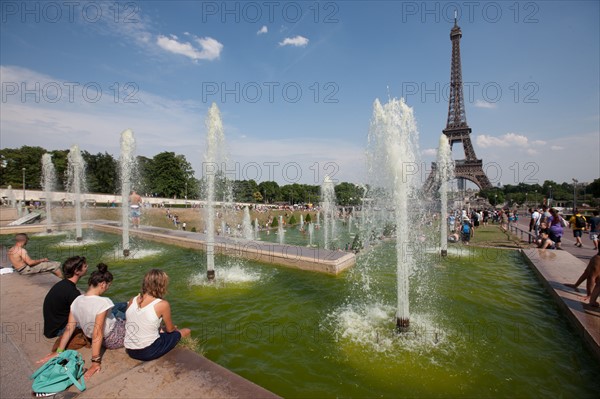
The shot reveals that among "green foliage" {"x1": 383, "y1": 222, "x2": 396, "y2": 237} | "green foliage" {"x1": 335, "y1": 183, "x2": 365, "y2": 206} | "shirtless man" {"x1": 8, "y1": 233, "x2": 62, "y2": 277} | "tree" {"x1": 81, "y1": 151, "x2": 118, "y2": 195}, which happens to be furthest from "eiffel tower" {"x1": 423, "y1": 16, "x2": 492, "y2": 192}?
"tree" {"x1": 81, "y1": 151, "x2": 118, "y2": 195}

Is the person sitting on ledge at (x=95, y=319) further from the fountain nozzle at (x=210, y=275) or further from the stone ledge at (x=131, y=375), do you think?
the fountain nozzle at (x=210, y=275)

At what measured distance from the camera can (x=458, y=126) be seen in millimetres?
73250

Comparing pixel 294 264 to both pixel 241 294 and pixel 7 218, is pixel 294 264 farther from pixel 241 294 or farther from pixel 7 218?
pixel 7 218

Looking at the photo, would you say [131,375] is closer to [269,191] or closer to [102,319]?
[102,319]

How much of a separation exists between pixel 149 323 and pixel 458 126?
8304 cm

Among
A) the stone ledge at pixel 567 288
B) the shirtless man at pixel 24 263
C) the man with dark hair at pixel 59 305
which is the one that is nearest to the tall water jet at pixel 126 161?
the shirtless man at pixel 24 263

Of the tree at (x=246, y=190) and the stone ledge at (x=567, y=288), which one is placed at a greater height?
the tree at (x=246, y=190)

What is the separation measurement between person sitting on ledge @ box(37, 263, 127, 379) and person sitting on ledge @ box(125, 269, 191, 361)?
31 centimetres

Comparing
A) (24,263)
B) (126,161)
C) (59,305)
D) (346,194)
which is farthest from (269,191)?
(59,305)

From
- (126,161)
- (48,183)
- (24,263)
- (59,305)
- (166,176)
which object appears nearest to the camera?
(59,305)

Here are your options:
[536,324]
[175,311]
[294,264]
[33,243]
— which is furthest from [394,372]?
[33,243]

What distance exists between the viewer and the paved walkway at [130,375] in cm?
330

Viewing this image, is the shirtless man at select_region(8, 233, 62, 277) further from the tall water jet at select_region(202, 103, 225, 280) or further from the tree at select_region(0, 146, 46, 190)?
the tree at select_region(0, 146, 46, 190)

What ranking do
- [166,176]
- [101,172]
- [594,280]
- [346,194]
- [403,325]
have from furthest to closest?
[346,194] → [166,176] → [101,172] → [594,280] → [403,325]
